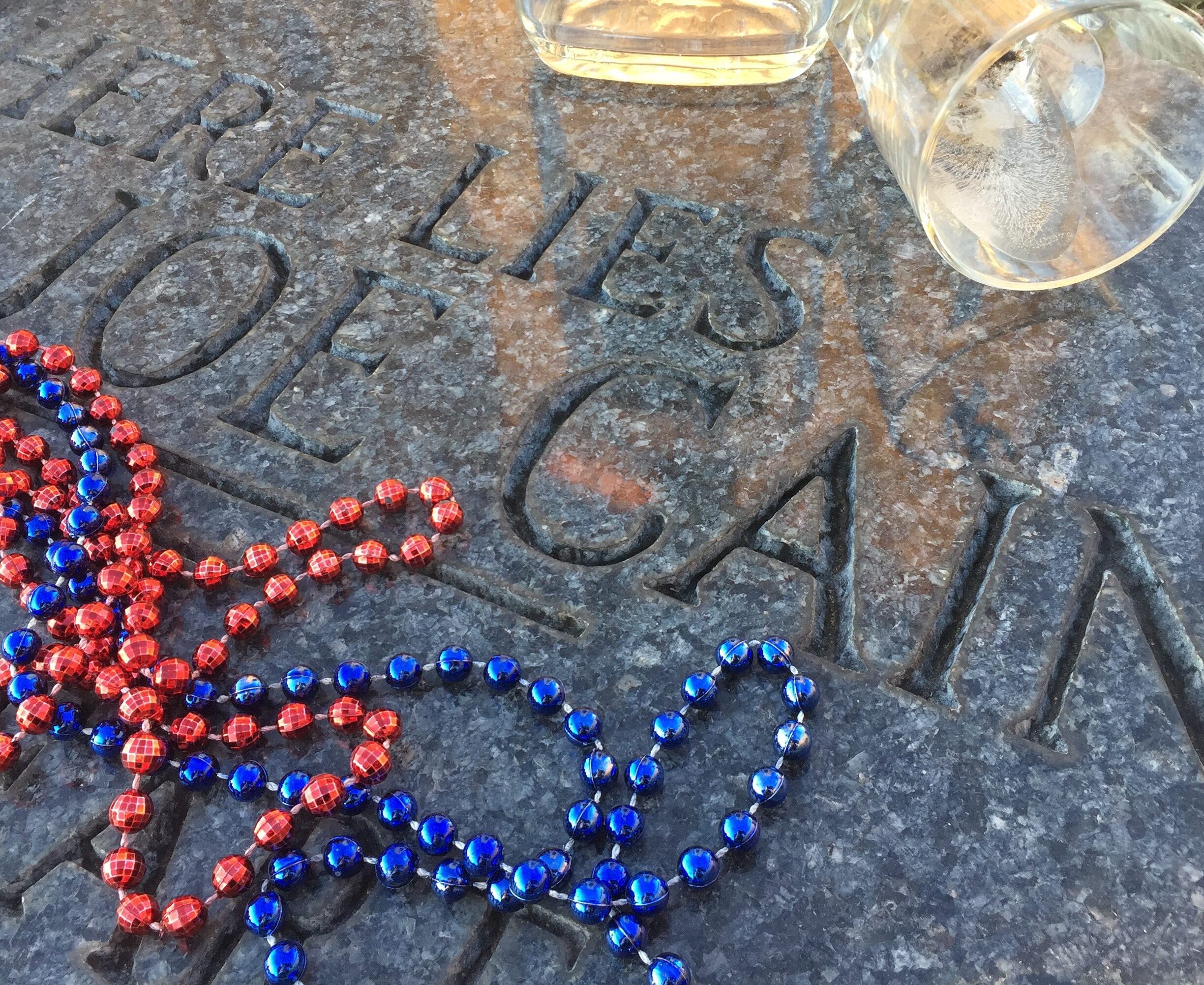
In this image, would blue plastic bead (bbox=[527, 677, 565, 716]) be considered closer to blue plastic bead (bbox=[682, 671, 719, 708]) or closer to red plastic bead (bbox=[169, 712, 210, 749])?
blue plastic bead (bbox=[682, 671, 719, 708])

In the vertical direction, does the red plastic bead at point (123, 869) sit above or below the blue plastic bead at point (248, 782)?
below

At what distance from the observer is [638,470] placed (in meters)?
0.84

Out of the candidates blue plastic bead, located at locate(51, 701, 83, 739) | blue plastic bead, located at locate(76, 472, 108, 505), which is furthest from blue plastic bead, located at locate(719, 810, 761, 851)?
blue plastic bead, located at locate(76, 472, 108, 505)

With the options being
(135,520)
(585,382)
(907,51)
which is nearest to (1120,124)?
(907,51)

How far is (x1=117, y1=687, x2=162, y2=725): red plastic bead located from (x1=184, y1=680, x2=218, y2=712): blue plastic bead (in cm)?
2

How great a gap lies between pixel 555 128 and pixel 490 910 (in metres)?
0.78

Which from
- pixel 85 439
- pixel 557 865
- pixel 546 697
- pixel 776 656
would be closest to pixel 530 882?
pixel 557 865

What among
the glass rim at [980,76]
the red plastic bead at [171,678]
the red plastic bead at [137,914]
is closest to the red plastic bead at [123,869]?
the red plastic bead at [137,914]

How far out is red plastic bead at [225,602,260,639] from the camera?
2.51ft

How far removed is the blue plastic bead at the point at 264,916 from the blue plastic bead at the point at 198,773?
0.10 meters

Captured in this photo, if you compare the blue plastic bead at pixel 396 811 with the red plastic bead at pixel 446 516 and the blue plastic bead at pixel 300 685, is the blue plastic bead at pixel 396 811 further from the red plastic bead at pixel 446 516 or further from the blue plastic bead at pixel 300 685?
the red plastic bead at pixel 446 516

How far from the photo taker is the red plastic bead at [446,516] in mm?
800

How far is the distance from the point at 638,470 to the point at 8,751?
50 centimetres

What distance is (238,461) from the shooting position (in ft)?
2.81
